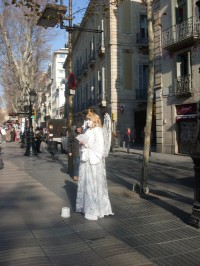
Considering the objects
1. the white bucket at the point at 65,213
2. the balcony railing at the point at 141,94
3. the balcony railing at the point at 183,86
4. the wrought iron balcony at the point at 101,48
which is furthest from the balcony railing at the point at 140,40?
the white bucket at the point at 65,213

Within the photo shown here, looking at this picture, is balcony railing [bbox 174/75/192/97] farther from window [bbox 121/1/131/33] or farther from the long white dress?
the long white dress

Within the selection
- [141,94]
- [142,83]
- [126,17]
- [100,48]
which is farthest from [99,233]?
[100,48]

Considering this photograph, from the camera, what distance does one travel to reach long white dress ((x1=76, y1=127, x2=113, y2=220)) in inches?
232

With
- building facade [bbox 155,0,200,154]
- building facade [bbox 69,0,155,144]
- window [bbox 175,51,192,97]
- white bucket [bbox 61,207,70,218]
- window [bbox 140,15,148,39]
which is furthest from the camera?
window [bbox 140,15,148,39]

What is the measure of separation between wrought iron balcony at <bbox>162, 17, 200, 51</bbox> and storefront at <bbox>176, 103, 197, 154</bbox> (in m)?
3.41

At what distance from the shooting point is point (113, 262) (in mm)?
3973

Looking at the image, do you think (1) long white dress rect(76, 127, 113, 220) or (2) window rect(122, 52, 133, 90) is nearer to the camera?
(1) long white dress rect(76, 127, 113, 220)

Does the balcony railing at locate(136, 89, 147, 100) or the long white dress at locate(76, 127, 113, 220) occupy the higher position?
the balcony railing at locate(136, 89, 147, 100)

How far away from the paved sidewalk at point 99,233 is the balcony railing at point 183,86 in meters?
12.9

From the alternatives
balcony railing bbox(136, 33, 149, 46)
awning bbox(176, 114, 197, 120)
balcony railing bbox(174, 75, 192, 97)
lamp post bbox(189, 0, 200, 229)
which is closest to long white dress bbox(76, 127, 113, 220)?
lamp post bbox(189, 0, 200, 229)

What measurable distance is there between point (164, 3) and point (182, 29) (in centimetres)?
276

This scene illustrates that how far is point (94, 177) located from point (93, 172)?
0.08 m

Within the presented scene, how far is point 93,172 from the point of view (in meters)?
5.94

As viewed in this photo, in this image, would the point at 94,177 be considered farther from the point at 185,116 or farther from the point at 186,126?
the point at 186,126
